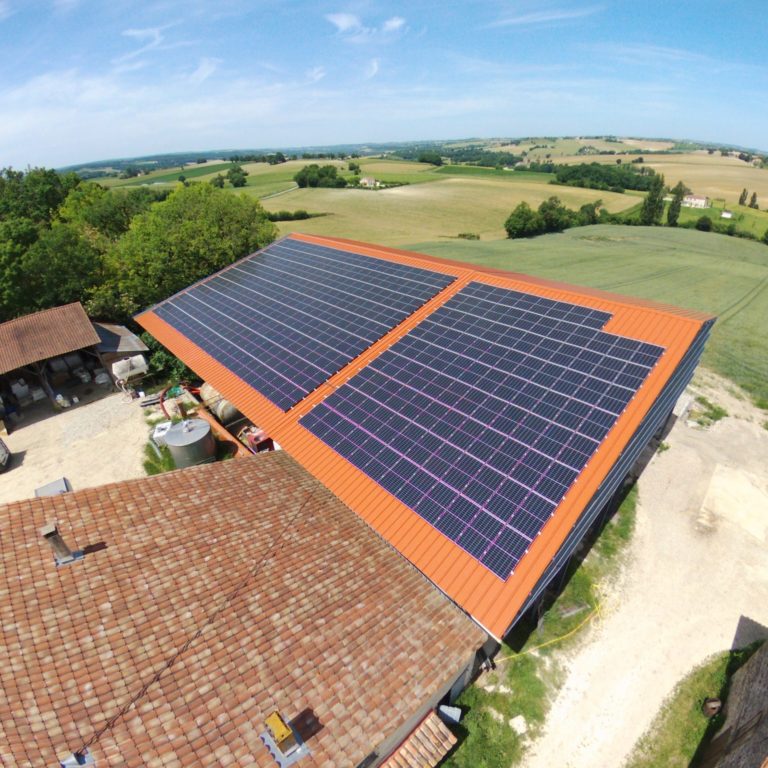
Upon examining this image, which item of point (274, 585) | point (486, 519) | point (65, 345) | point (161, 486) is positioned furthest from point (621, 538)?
point (65, 345)

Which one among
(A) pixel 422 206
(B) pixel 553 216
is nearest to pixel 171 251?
(B) pixel 553 216

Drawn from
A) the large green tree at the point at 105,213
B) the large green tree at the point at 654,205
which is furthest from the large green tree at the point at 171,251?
the large green tree at the point at 654,205

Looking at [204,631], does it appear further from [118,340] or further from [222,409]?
Result: [118,340]

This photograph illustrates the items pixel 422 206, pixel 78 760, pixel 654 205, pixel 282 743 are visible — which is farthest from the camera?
pixel 422 206

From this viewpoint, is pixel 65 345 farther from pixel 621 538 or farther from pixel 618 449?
pixel 621 538

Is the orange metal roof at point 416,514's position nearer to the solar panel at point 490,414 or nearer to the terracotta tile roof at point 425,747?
the solar panel at point 490,414

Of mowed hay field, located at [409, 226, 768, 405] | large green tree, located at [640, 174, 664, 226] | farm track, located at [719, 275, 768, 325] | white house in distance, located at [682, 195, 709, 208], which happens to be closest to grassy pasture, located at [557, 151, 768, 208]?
white house in distance, located at [682, 195, 709, 208]
